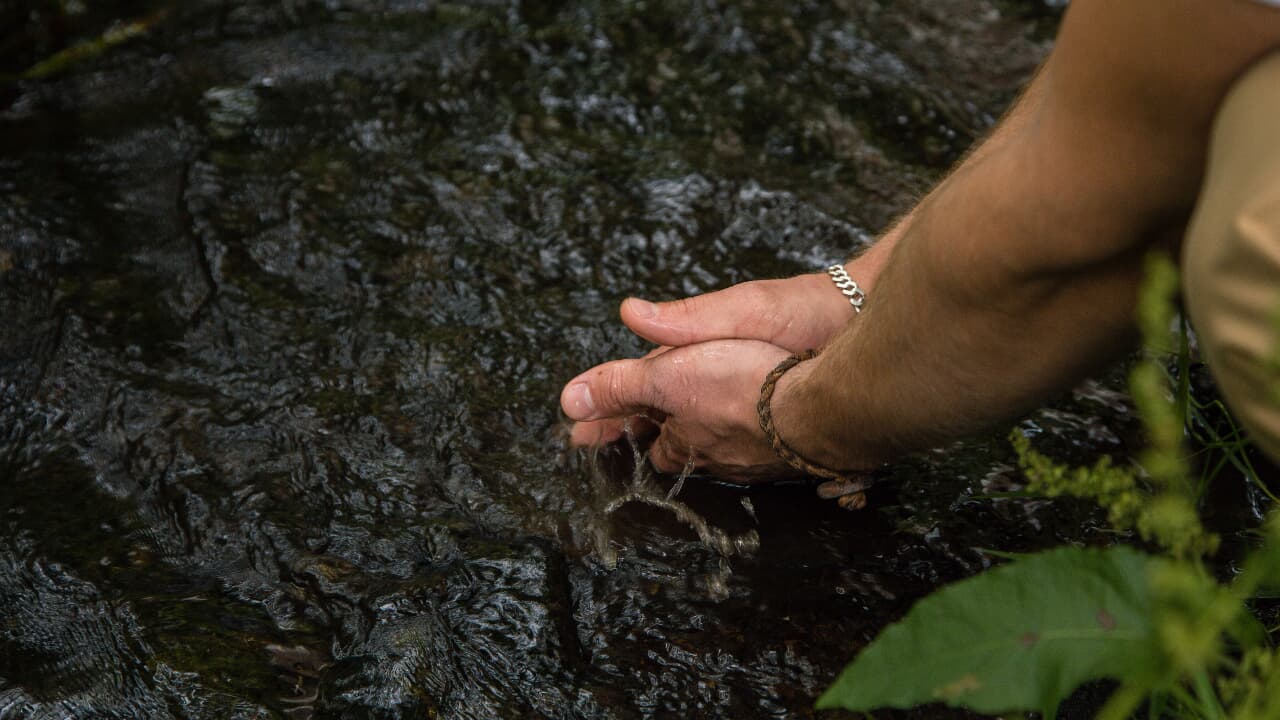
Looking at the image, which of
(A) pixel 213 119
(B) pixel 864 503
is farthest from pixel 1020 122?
(A) pixel 213 119

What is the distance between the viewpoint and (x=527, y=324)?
2.86m

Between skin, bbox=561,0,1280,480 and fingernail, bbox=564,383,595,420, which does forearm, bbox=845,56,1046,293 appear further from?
fingernail, bbox=564,383,595,420

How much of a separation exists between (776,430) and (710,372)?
0.73 feet

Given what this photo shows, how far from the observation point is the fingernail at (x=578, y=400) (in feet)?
7.97

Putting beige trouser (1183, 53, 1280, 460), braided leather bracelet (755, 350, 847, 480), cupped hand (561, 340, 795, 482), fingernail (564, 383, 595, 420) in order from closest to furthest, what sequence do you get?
beige trouser (1183, 53, 1280, 460)
braided leather bracelet (755, 350, 847, 480)
cupped hand (561, 340, 795, 482)
fingernail (564, 383, 595, 420)

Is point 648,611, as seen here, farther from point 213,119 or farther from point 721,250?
point 213,119

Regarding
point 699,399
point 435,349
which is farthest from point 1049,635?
point 435,349

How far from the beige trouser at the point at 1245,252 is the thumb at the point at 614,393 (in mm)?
1316

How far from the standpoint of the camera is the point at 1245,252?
1.11 meters

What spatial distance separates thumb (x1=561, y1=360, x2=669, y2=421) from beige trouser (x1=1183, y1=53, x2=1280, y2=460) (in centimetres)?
132

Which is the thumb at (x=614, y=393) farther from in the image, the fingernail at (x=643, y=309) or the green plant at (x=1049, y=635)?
the green plant at (x=1049, y=635)

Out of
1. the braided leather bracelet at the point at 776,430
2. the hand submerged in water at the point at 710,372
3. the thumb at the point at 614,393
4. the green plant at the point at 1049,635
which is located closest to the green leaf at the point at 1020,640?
the green plant at the point at 1049,635

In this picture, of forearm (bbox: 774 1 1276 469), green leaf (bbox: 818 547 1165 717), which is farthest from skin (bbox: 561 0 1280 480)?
green leaf (bbox: 818 547 1165 717)

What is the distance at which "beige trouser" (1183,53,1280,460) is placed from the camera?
1.10 meters
